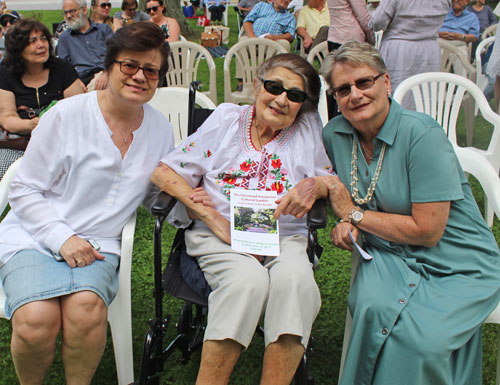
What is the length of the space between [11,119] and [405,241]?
284cm

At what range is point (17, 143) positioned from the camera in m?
3.40

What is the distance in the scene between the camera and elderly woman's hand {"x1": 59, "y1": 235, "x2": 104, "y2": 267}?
2035mm

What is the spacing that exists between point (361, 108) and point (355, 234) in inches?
20.9

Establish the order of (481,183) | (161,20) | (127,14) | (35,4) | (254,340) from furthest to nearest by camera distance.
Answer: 1. (35,4)
2. (127,14)
3. (161,20)
4. (254,340)
5. (481,183)

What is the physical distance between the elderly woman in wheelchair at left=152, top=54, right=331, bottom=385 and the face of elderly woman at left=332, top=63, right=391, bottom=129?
22 centimetres

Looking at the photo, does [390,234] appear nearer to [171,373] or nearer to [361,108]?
[361,108]

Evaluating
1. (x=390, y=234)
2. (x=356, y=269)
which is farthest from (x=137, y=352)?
(x=390, y=234)

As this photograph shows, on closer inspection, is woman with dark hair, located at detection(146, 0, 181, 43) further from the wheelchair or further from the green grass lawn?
the wheelchair

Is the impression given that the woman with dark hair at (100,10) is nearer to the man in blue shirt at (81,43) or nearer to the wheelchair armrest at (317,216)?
the man in blue shirt at (81,43)

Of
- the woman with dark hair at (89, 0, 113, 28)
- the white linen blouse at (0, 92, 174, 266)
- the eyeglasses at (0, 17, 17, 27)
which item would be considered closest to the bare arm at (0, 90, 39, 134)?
the white linen blouse at (0, 92, 174, 266)

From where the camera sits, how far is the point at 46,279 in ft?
6.44

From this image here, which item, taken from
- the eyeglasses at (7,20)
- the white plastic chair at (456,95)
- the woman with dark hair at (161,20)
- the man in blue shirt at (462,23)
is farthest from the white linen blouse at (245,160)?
the man in blue shirt at (462,23)

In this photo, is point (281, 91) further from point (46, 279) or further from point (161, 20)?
point (161, 20)

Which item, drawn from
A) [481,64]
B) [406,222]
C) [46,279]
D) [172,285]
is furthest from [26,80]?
[481,64]
